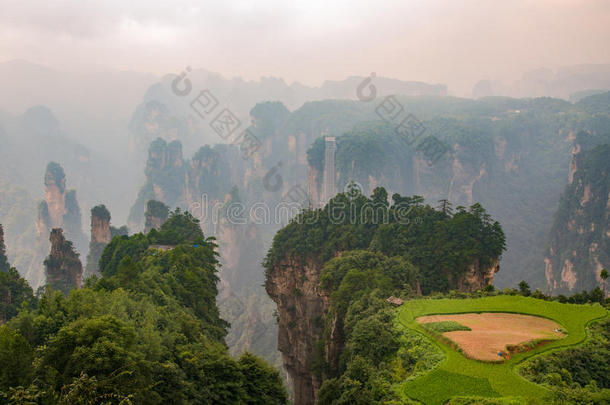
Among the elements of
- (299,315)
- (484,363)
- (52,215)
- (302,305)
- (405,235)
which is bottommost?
(299,315)

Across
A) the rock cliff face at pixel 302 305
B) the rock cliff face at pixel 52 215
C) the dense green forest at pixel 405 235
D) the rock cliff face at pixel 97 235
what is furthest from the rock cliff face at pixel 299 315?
the rock cliff face at pixel 52 215

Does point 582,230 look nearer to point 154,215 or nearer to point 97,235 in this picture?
point 154,215

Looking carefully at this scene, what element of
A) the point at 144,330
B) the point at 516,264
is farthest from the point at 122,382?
the point at 516,264

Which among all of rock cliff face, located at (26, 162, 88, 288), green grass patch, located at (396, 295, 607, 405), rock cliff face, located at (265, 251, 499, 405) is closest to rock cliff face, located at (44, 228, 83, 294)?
rock cliff face, located at (265, 251, 499, 405)

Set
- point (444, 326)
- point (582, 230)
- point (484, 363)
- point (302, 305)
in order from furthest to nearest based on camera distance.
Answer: point (582, 230) < point (302, 305) < point (444, 326) < point (484, 363)

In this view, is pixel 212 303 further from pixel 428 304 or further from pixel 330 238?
pixel 428 304

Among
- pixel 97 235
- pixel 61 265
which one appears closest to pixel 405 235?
pixel 61 265

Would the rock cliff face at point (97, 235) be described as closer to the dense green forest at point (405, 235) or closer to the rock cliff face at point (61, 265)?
the rock cliff face at point (61, 265)
